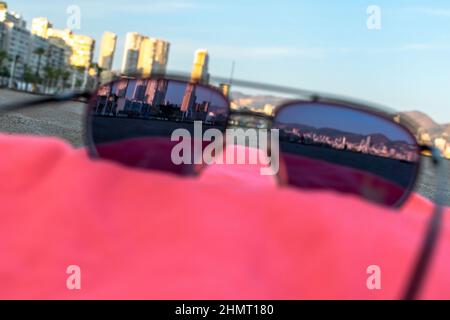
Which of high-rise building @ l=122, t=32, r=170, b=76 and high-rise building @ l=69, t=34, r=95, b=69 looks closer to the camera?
high-rise building @ l=69, t=34, r=95, b=69

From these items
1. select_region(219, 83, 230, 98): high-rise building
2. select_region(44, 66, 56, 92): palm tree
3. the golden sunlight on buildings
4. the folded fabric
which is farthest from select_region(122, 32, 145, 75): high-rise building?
the folded fabric

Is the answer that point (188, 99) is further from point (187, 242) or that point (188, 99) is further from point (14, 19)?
point (14, 19)

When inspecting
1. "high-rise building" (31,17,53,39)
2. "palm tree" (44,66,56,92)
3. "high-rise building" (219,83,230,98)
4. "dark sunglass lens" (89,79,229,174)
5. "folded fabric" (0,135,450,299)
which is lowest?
"folded fabric" (0,135,450,299)

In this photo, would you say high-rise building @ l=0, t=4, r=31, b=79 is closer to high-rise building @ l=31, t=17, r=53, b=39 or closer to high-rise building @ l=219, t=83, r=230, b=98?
high-rise building @ l=31, t=17, r=53, b=39

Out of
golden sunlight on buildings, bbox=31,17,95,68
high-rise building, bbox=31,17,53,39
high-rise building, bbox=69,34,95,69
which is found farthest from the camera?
high-rise building, bbox=31,17,53,39

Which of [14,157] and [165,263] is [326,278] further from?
Result: [14,157]

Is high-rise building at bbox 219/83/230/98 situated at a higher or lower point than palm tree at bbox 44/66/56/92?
lower

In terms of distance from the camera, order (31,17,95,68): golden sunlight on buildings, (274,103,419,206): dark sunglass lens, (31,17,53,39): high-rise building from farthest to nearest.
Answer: (31,17,53,39): high-rise building < (31,17,95,68): golden sunlight on buildings < (274,103,419,206): dark sunglass lens

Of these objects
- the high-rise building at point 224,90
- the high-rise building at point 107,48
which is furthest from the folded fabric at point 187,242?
the high-rise building at point 107,48

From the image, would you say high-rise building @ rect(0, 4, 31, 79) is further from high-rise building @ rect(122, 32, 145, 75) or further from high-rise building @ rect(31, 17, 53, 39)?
high-rise building @ rect(122, 32, 145, 75)

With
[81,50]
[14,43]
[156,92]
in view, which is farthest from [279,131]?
[81,50]
